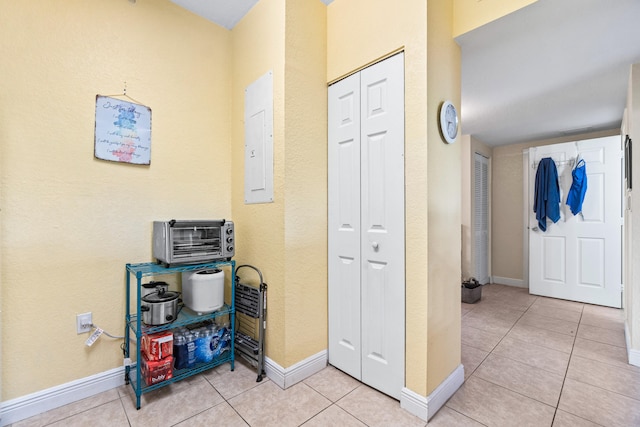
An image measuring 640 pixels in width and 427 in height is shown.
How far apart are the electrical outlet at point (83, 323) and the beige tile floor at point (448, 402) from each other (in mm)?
409

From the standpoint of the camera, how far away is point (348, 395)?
1760 mm

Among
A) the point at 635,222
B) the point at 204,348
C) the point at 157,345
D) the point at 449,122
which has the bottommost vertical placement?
the point at 204,348

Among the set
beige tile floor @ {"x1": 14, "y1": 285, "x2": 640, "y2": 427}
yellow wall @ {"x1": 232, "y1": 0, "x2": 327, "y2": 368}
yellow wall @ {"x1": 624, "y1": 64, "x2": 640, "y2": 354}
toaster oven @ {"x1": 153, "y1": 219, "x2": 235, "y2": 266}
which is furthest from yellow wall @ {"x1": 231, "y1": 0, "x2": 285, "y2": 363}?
yellow wall @ {"x1": 624, "y1": 64, "x2": 640, "y2": 354}

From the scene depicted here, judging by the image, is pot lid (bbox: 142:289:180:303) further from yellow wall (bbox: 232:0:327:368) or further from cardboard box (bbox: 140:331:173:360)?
yellow wall (bbox: 232:0:327:368)

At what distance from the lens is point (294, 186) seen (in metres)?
1.92

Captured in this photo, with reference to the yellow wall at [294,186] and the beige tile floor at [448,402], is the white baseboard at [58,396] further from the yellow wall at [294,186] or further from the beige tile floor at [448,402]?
A: the yellow wall at [294,186]

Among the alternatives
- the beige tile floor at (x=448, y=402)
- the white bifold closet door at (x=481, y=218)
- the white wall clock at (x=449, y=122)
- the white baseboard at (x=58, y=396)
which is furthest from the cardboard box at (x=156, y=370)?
the white bifold closet door at (x=481, y=218)

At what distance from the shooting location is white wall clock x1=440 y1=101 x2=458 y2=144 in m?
1.66

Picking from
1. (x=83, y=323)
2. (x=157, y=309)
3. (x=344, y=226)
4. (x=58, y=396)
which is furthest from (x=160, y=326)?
(x=344, y=226)

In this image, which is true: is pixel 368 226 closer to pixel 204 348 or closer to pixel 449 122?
pixel 449 122

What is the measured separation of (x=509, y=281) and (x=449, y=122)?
4012 millimetres

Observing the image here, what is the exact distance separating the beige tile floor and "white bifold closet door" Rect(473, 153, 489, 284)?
6.82ft

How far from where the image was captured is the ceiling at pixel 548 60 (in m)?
1.67

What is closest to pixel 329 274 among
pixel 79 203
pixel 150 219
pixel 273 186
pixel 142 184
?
pixel 273 186
